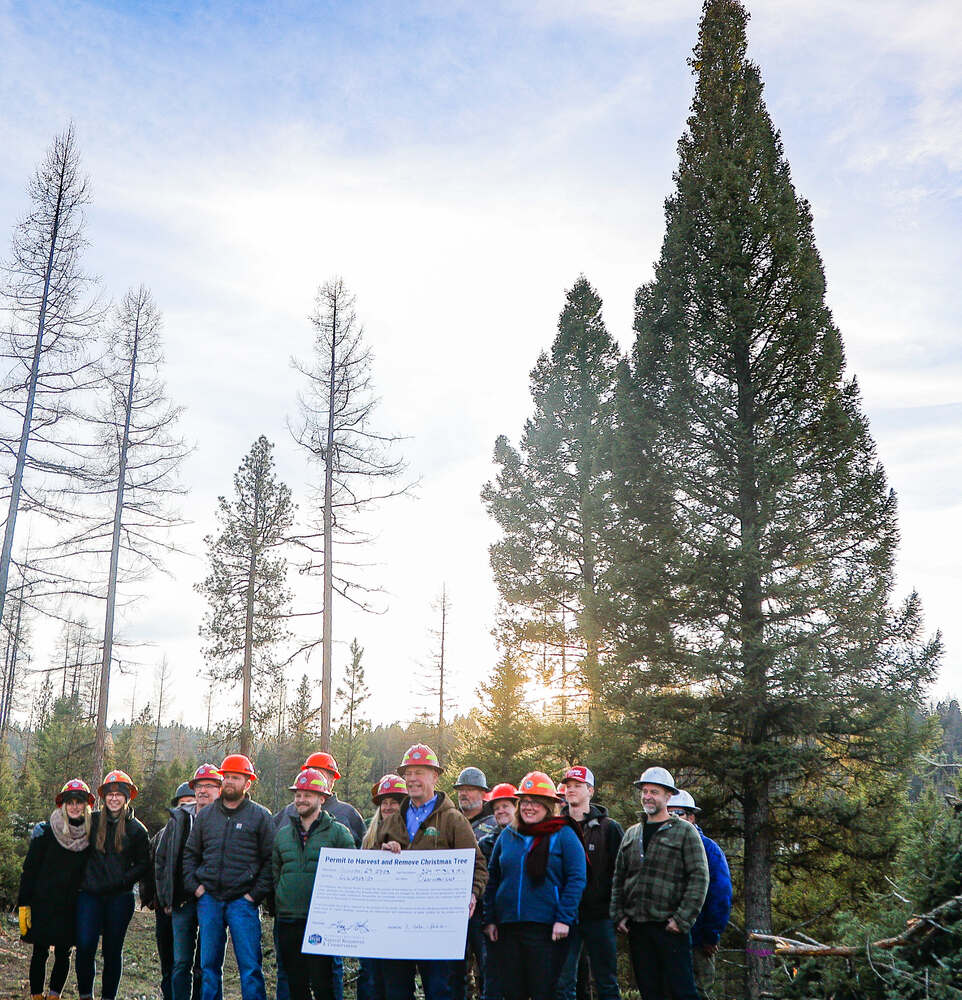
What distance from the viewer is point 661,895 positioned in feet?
19.3

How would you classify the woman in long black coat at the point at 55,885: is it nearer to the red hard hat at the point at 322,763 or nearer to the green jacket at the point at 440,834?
the red hard hat at the point at 322,763

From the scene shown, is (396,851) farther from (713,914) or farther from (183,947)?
(713,914)

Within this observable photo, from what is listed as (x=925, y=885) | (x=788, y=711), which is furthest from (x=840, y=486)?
(x=925, y=885)

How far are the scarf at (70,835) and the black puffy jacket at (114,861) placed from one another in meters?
0.08

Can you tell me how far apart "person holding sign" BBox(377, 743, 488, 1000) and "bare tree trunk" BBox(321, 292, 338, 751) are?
45.7 feet

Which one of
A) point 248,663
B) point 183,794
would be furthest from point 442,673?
point 183,794

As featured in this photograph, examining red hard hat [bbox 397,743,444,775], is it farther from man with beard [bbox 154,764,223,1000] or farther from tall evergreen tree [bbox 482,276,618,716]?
tall evergreen tree [bbox 482,276,618,716]

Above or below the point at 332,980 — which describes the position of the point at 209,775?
above

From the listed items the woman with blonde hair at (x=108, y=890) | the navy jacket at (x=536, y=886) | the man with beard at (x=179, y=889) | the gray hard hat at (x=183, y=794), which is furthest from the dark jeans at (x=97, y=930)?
the navy jacket at (x=536, y=886)

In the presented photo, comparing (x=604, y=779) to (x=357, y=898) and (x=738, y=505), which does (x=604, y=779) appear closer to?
(x=738, y=505)

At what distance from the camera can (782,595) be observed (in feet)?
46.5

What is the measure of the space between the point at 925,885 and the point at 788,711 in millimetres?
7920

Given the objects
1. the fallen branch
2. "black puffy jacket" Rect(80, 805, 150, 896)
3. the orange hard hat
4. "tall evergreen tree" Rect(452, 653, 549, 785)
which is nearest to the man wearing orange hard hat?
"black puffy jacket" Rect(80, 805, 150, 896)

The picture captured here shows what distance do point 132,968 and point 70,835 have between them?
6.29 m
